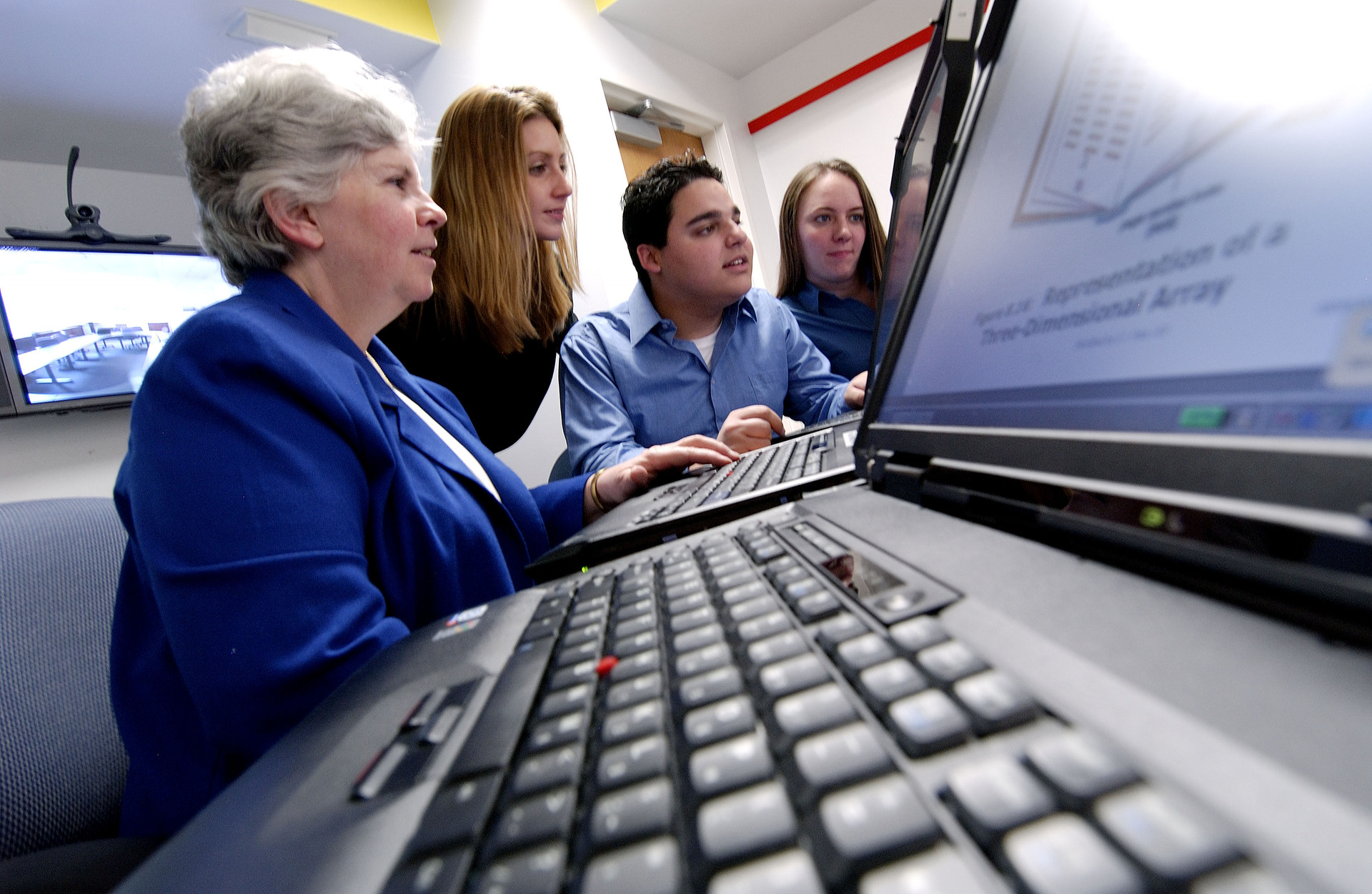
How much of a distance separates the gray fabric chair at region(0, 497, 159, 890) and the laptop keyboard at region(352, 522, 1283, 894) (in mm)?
465

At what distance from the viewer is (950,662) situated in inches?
6.7

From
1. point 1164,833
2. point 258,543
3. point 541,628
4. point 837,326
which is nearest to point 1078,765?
point 1164,833

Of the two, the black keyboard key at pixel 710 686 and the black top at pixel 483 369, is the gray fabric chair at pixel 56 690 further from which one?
the black top at pixel 483 369

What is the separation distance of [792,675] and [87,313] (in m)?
2.78

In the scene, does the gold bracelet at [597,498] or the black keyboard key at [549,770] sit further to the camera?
the gold bracelet at [597,498]

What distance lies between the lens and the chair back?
1.65 feet

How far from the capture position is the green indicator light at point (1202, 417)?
192 millimetres

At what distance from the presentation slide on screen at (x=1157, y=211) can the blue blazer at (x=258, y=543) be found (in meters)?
0.46

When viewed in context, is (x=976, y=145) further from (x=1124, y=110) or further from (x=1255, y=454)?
(x=1255, y=454)

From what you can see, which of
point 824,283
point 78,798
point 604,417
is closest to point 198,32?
point 604,417

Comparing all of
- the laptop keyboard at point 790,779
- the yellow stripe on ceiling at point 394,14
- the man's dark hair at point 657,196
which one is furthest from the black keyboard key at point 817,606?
A: the yellow stripe on ceiling at point 394,14

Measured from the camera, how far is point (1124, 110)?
25 cm

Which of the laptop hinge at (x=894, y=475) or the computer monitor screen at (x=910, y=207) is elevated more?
the computer monitor screen at (x=910, y=207)

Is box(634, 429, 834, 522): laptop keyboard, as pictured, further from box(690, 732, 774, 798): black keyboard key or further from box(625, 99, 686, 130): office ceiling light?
box(625, 99, 686, 130): office ceiling light
